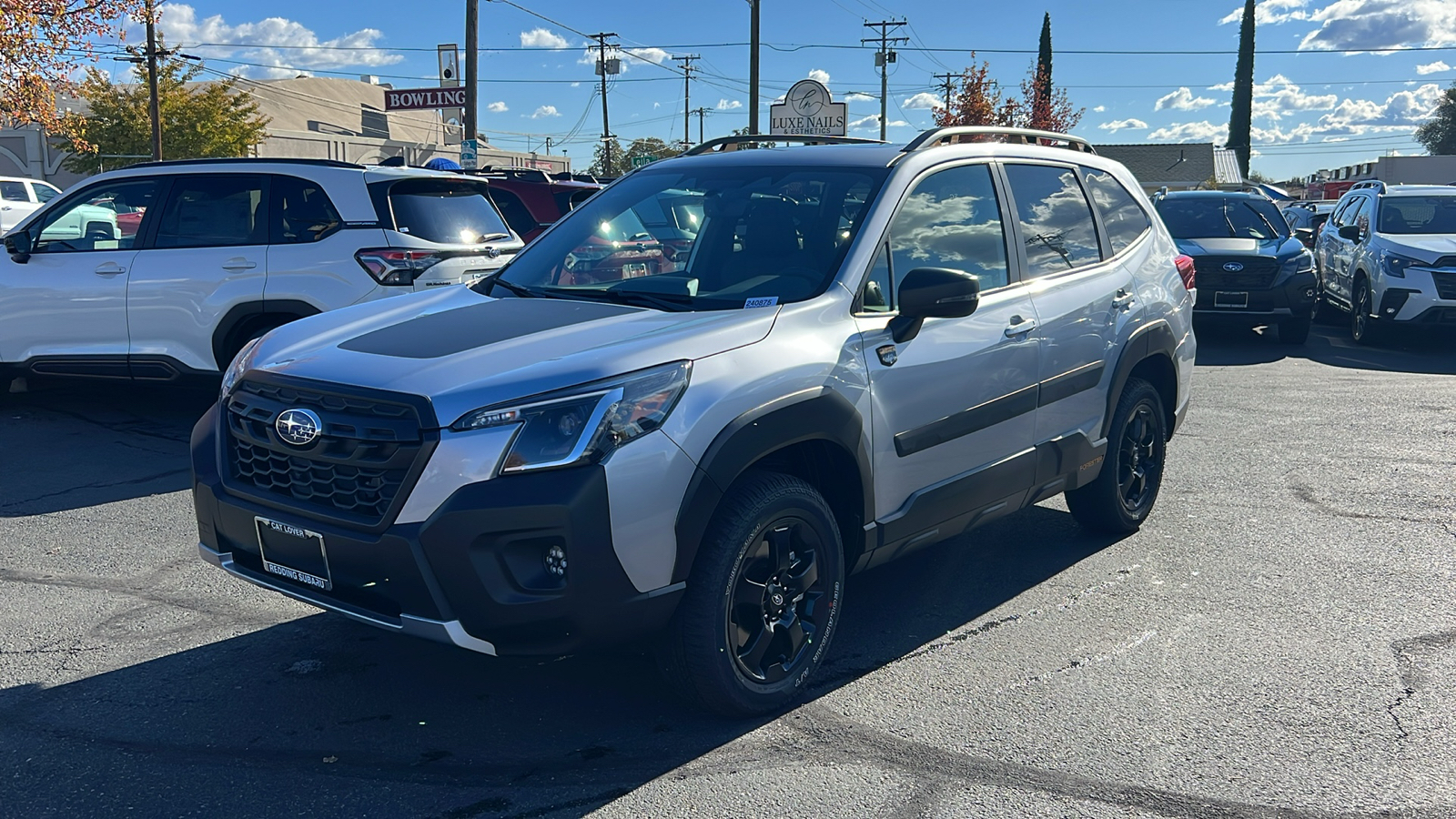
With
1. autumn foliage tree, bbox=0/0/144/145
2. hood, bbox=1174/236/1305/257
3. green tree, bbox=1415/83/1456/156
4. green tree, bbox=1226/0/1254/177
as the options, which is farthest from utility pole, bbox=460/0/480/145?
green tree, bbox=1415/83/1456/156

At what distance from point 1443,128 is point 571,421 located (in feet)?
368

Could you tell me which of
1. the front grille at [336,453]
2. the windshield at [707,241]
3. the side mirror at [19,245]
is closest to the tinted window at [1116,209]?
the windshield at [707,241]

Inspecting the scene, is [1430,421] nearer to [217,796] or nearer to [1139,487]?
[1139,487]

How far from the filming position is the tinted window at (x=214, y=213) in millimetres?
7879

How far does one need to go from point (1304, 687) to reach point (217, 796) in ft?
11.3

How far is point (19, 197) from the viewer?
22422 mm

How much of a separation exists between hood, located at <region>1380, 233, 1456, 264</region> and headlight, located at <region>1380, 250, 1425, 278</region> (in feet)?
0.12

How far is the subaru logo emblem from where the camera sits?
132 inches

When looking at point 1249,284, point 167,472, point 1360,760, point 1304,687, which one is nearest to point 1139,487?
point 1304,687

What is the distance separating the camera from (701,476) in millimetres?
3320

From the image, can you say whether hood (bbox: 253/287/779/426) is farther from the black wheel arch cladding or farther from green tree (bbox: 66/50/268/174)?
green tree (bbox: 66/50/268/174)

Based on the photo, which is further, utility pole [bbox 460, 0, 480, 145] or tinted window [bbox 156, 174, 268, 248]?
utility pole [bbox 460, 0, 480, 145]

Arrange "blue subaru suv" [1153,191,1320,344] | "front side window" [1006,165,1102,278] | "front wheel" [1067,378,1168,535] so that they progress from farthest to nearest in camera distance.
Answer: "blue subaru suv" [1153,191,1320,344] → "front wheel" [1067,378,1168,535] → "front side window" [1006,165,1102,278]

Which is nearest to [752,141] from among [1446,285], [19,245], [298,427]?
[298,427]
